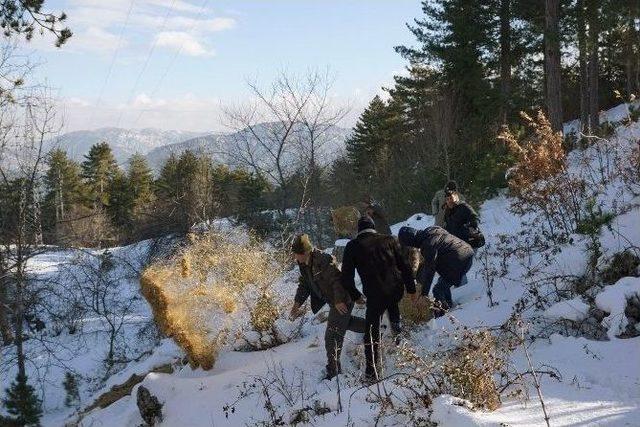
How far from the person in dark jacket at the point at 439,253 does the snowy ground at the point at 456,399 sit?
494mm

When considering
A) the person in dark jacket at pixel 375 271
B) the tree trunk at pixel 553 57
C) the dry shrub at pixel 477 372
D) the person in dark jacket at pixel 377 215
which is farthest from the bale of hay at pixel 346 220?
the dry shrub at pixel 477 372

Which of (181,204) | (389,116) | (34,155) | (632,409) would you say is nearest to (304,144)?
(181,204)

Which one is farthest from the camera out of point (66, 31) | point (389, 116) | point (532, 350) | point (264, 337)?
point (389, 116)

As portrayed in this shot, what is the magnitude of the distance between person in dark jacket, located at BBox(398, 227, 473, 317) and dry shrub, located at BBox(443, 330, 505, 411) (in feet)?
6.97

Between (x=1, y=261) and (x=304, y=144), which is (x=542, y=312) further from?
(x=304, y=144)

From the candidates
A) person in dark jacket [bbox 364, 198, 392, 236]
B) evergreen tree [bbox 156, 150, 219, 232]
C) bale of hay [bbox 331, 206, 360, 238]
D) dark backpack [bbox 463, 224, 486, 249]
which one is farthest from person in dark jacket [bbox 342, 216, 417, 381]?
evergreen tree [bbox 156, 150, 219, 232]

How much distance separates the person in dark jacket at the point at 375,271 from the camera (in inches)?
208

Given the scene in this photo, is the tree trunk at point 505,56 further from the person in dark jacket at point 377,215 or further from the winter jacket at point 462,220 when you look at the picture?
the winter jacket at point 462,220

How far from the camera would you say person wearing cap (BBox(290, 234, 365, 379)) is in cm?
565

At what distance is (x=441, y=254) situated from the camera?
641 cm

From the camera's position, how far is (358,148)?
1421 inches

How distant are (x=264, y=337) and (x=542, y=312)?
3.67 m

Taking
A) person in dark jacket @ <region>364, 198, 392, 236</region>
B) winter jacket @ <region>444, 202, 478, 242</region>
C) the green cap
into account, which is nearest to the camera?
the green cap

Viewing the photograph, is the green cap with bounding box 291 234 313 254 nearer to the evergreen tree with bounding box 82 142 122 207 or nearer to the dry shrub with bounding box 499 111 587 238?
the dry shrub with bounding box 499 111 587 238
